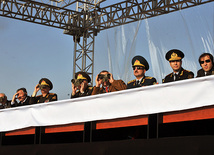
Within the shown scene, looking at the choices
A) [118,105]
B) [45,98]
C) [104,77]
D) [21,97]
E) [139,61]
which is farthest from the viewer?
[21,97]

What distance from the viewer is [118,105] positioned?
3.32 meters

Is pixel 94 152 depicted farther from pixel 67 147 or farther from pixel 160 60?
pixel 160 60

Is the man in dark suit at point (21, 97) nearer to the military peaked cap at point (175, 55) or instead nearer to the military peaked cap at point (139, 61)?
the military peaked cap at point (139, 61)

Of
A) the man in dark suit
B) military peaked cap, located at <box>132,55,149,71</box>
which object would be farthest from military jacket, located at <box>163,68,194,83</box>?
the man in dark suit

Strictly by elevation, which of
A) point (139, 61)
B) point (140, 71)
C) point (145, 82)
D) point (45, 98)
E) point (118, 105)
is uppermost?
point (139, 61)

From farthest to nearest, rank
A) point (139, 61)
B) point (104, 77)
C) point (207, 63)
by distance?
1. point (139, 61)
2. point (104, 77)
3. point (207, 63)

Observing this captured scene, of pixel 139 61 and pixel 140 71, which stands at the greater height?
pixel 139 61

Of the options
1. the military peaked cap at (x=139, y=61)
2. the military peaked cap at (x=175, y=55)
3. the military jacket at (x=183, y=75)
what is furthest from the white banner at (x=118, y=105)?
the military peaked cap at (x=175, y=55)

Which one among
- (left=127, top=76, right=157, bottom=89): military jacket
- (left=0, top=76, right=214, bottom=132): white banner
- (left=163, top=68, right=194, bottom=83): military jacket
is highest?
(left=163, top=68, right=194, bottom=83): military jacket

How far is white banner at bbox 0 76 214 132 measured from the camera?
2885 millimetres

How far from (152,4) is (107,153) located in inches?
469

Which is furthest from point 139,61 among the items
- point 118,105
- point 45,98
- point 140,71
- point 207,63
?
point 45,98

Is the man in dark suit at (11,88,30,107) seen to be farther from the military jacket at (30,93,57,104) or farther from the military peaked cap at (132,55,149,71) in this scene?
the military peaked cap at (132,55,149,71)

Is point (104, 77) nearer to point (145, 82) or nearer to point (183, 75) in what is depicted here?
point (145, 82)
